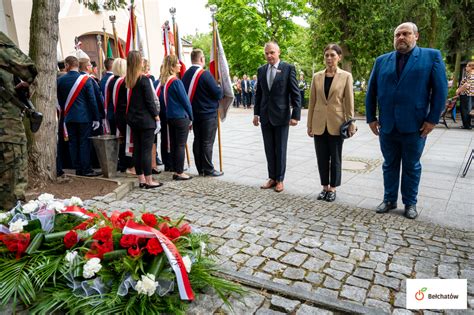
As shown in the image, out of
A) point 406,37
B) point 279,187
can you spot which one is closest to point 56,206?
point 279,187

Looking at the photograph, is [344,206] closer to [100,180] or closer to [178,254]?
[178,254]

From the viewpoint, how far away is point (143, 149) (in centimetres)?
573

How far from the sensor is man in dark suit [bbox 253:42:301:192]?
5.39m

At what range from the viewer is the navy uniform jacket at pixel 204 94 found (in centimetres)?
630

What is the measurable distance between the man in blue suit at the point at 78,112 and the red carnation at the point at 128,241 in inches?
165

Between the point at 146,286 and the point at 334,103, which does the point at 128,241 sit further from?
the point at 334,103

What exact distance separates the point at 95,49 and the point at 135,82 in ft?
42.3

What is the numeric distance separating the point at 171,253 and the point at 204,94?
4.17 meters

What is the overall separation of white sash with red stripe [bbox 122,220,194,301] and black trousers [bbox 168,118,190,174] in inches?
134

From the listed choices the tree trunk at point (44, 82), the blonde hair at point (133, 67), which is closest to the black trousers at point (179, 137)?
the blonde hair at point (133, 67)

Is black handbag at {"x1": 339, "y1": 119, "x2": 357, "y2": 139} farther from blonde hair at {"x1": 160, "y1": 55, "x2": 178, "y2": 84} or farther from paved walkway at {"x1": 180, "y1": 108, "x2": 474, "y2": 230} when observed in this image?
blonde hair at {"x1": 160, "y1": 55, "x2": 178, "y2": 84}

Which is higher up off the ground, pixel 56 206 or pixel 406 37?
pixel 406 37

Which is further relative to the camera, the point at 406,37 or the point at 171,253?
the point at 406,37

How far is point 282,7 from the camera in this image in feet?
104
